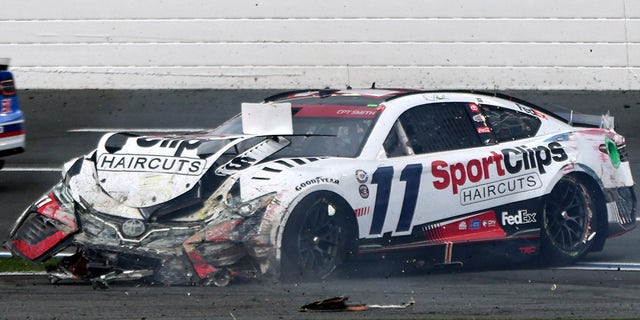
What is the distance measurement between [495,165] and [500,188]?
0.54 feet

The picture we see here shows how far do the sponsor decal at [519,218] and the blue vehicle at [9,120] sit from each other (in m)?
6.16

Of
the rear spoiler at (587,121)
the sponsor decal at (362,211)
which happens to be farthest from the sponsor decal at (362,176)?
the rear spoiler at (587,121)

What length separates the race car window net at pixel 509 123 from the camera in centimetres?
950

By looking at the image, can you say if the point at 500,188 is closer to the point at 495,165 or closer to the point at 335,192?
the point at 495,165

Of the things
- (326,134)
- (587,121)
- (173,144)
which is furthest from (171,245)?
(587,121)

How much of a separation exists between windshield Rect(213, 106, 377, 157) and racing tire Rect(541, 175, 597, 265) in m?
1.55

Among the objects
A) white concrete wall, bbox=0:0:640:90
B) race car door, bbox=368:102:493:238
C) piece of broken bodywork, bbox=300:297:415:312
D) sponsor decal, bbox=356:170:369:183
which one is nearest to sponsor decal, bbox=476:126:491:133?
race car door, bbox=368:102:493:238

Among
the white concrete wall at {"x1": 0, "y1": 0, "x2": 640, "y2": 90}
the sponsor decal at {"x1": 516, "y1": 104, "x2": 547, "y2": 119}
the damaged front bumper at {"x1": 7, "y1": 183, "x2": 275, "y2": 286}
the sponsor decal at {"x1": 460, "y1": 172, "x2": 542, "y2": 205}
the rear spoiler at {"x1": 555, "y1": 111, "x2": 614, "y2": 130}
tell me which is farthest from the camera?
the white concrete wall at {"x1": 0, "y1": 0, "x2": 640, "y2": 90}

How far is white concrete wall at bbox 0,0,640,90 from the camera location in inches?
776

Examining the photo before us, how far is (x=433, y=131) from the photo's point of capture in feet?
29.9

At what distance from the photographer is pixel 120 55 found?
20.3 m

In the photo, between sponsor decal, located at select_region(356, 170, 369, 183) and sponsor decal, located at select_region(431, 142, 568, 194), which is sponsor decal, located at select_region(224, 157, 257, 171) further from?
sponsor decal, located at select_region(431, 142, 568, 194)

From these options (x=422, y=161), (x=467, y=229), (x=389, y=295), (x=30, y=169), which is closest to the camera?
(x=389, y=295)

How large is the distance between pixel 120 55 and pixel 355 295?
43.6 ft
